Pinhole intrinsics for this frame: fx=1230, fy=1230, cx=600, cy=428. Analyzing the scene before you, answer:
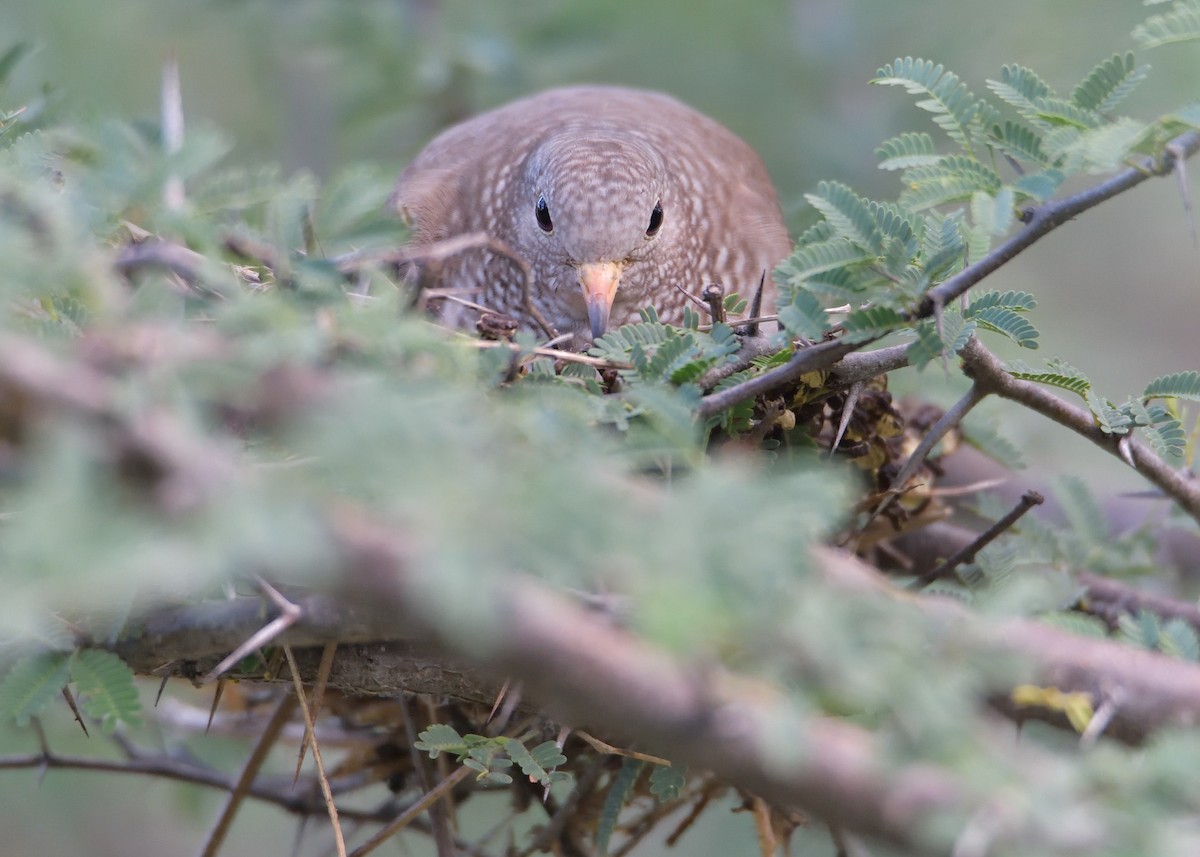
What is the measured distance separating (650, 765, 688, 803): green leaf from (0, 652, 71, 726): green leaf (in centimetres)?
107

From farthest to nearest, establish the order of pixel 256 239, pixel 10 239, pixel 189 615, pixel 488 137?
pixel 488 137
pixel 189 615
pixel 256 239
pixel 10 239

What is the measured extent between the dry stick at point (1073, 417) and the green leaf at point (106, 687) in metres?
1.51

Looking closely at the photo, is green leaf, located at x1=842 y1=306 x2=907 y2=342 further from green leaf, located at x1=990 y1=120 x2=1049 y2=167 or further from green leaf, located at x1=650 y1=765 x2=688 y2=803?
green leaf, located at x1=650 y1=765 x2=688 y2=803

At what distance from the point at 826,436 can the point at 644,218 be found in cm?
85

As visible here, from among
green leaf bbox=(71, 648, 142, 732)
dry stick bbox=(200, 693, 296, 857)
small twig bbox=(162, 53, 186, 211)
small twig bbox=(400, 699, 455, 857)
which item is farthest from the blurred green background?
small twig bbox=(162, 53, 186, 211)

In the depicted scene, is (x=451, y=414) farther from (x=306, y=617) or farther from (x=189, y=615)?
(x=189, y=615)

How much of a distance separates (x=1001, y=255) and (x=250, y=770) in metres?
1.92

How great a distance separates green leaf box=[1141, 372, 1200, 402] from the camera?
225 centimetres

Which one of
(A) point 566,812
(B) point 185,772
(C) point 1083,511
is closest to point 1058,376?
(C) point 1083,511

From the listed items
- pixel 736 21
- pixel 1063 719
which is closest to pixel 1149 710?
pixel 1063 719

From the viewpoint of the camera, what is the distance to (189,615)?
2.07 metres

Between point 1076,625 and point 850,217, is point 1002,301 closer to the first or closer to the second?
point 850,217

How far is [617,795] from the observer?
2512mm

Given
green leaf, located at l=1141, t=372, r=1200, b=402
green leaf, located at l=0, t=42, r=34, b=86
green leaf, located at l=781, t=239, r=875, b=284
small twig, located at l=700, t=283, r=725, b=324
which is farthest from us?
green leaf, located at l=0, t=42, r=34, b=86
